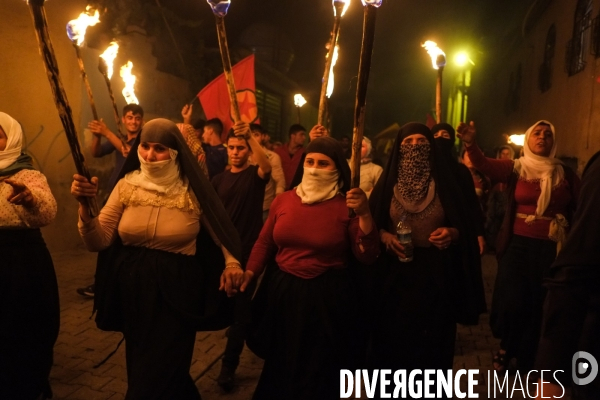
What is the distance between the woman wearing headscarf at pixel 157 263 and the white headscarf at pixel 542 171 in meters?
2.98

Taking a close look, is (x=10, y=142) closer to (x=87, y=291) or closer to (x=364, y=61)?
(x=364, y=61)

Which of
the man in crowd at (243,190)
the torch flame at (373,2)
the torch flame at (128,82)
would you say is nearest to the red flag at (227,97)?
the torch flame at (128,82)

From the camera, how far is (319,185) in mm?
3564

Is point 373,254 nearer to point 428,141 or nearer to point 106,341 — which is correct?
point 428,141

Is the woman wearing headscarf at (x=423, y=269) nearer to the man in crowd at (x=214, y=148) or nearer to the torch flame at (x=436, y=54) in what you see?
the torch flame at (x=436, y=54)

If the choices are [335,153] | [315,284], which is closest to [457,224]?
[335,153]

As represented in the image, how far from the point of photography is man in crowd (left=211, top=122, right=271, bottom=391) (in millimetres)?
4668

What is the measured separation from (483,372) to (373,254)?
8.18ft

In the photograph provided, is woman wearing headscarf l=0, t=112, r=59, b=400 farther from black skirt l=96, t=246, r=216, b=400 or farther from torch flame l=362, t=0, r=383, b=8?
torch flame l=362, t=0, r=383, b=8

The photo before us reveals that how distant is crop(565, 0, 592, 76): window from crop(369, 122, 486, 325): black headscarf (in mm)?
8759

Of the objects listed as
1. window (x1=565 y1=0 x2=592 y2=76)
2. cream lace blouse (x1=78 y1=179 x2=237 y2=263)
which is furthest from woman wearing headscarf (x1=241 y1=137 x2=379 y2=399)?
window (x1=565 y1=0 x2=592 y2=76)

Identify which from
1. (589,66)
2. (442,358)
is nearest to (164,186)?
(442,358)

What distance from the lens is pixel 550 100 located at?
1348cm

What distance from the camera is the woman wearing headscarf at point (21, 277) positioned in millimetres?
3617
